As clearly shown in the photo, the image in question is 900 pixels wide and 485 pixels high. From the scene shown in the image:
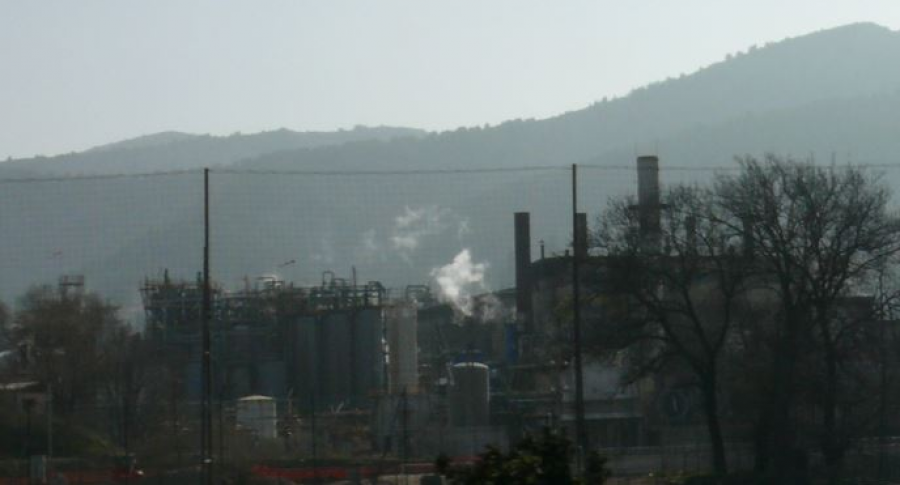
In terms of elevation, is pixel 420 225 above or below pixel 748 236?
above

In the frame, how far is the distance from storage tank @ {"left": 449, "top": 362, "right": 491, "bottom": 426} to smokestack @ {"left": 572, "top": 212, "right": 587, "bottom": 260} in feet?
57.4

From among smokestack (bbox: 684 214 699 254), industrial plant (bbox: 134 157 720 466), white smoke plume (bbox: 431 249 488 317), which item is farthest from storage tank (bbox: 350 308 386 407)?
smokestack (bbox: 684 214 699 254)

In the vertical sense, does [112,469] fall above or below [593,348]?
below

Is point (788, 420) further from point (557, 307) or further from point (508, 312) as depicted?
point (508, 312)

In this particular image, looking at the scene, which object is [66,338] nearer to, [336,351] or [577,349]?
[336,351]

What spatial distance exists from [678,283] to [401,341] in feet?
82.8

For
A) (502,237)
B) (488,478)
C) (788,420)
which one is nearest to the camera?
(488,478)

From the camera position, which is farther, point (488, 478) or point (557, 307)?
point (557, 307)

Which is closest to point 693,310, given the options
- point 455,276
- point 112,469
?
point 112,469

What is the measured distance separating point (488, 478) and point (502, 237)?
38682 millimetres

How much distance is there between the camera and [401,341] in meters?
60.7

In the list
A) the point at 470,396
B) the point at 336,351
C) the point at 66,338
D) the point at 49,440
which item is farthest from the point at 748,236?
Answer: the point at 336,351

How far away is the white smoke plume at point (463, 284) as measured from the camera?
210 ft

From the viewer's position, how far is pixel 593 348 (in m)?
35.9
